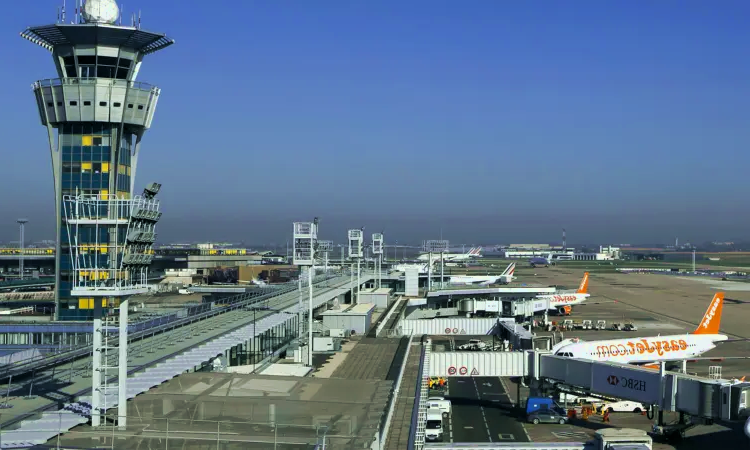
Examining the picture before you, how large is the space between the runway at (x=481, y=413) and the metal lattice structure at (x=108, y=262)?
26276 mm

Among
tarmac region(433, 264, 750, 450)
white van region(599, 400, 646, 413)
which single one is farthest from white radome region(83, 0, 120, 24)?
white van region(599, 400, 646, 413)

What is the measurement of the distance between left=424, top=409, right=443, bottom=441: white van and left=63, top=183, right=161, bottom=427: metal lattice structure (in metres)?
23.0

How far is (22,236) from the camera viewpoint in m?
183

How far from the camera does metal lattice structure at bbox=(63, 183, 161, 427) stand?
2667 centimetres

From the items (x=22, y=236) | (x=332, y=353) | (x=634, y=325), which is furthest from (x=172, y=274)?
(x=332, y=353)

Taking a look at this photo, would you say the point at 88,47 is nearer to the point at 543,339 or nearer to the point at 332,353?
the point at 332,353

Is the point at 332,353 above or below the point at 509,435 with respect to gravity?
above

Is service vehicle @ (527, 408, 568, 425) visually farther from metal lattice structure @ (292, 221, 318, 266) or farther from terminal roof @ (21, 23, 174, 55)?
terminal roof @ (21, 23, 174, 55)

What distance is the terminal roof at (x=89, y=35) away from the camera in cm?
7781

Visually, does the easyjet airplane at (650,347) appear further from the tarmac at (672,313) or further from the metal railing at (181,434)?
the metal railing at (181,434)

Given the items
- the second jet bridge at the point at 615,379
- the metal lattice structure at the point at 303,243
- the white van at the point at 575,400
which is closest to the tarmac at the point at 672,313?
the white van at the point at 575,400

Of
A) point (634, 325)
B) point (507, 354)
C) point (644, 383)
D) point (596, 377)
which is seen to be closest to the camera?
point (644, 383)

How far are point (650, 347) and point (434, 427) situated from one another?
89.3 ft

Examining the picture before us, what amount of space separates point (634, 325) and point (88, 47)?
3067 inches
